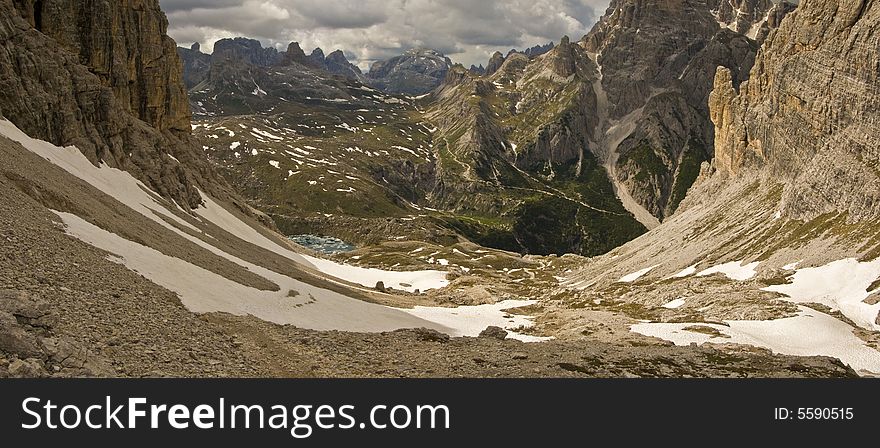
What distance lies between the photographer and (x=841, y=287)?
6544cm

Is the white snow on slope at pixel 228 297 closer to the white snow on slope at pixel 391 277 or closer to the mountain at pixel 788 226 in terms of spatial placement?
the mountain at pixel 788 226

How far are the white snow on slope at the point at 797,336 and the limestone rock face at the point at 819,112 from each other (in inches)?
1580

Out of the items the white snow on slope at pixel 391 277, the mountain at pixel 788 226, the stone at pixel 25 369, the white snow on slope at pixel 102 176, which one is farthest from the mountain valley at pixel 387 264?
the white snow on slope at pixel 391 277

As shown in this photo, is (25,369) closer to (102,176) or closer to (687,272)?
(102,176)

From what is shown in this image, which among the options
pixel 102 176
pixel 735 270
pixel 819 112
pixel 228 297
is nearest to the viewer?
pixel 228 297

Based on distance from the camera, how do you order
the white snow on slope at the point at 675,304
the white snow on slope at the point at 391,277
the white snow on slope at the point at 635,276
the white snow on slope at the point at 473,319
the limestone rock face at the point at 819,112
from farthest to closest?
the white snow on slope at the point at 391,277, the white snow on slope at the point at 635,276, the limestone rock face at the point at 819,112, the white snow on slope at the point at 675,304, the white snow on slope at the point at 473,319

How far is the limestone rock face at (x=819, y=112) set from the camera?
3642 inches

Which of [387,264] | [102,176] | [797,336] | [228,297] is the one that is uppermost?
[102,176]

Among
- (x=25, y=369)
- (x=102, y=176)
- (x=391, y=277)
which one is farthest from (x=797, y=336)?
(x=391, y=277)

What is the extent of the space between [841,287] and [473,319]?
4206cm

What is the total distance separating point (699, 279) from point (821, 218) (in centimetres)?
2347

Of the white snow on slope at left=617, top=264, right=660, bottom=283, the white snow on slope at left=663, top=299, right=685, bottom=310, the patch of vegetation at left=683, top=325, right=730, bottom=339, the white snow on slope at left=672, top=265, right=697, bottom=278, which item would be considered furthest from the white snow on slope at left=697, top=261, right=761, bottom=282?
the patch of vegetation at left=683, top=325, right=730, bottom=339

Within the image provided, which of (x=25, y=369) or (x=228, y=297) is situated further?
(x=228, y=297)

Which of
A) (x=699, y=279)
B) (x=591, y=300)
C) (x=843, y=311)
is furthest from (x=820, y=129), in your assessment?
(x=843, y=311)
